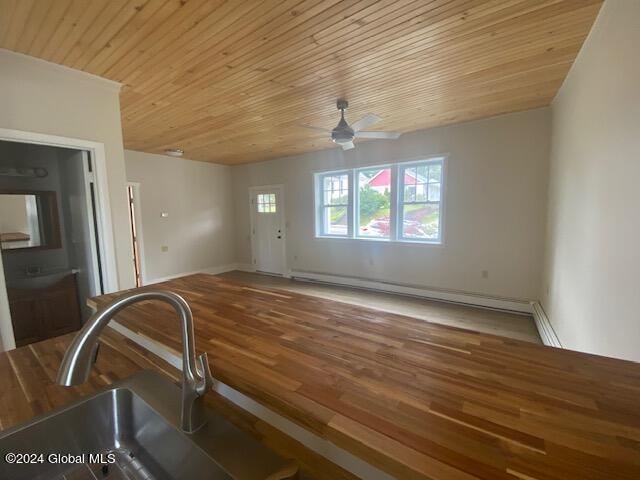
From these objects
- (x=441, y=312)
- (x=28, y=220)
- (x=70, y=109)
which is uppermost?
(x=70, y=109)

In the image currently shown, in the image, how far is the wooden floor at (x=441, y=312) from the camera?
332 cm

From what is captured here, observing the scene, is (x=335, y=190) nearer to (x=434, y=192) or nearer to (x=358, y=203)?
(x=358, y=203)

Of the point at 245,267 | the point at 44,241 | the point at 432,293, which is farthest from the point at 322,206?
the point at 44,241

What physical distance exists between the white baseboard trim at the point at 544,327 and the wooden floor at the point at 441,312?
7 cm

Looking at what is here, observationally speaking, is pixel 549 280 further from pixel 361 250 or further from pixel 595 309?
pixel 361 250

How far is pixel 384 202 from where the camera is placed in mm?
4828

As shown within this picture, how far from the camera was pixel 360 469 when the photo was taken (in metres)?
0.56

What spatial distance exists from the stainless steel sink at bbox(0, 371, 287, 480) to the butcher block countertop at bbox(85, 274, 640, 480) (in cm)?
12

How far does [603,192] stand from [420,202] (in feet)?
8.89

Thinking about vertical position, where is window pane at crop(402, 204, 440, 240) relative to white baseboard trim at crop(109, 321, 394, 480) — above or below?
above

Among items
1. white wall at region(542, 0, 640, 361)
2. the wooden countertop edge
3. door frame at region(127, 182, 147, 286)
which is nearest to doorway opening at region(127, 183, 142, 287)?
door frame at region(127, 182, 147, 286)

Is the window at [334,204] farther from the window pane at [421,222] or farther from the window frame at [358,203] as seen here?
the window pane at [421,222]

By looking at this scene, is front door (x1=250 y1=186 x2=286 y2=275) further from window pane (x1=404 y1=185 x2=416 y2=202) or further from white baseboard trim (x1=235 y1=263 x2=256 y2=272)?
window pane (x1=404 y1=185 x2=416 y2=202)

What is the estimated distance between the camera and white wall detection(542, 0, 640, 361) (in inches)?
55.6
